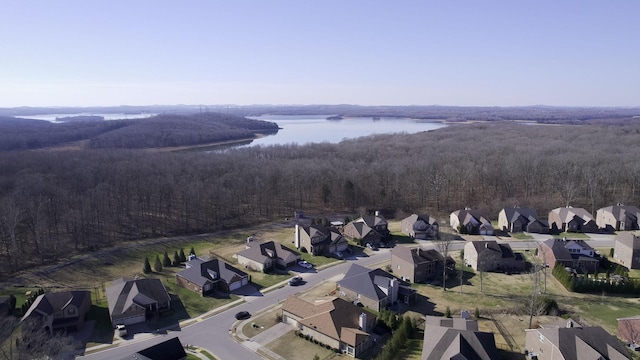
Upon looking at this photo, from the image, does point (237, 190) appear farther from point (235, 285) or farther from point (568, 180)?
point (568, 180)

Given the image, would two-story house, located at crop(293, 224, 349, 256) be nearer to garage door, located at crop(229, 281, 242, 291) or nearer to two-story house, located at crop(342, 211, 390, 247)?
two-story house, located at crop(342, 211, 390, 247)

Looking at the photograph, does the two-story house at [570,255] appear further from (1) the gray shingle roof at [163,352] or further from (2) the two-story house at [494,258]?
(1) the gray shingle roof at [163,352]

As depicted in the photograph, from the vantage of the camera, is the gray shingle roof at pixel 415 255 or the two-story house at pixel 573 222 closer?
the gray shingle roof at pixel 415 255

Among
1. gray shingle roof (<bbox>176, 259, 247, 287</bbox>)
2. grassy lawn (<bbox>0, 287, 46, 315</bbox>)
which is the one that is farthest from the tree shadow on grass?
gray shingle roof (<bbox>176, 259, 247, 287</bbox>)

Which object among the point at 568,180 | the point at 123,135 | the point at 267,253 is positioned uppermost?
the point at 123,135

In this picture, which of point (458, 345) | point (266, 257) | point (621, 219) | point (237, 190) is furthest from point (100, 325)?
point (621, 219)

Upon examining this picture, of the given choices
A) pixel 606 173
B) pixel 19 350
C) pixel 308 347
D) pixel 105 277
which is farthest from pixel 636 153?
pixel 19 350

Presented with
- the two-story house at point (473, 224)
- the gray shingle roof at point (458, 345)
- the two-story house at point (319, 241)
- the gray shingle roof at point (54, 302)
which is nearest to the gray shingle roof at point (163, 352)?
the gray shingle roof at point (54, 302)
